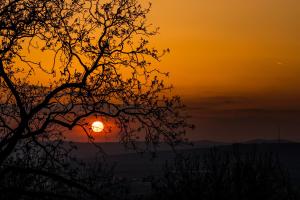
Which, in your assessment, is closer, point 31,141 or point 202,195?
point 31,141

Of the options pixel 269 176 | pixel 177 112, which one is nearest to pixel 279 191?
pixel 269 176

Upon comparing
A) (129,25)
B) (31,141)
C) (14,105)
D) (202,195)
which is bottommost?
(202,195)

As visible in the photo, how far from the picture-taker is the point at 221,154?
1363 inches

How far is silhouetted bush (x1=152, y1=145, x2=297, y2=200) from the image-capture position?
1166 inches

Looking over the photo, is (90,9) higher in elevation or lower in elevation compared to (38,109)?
higher

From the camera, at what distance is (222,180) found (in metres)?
30.9

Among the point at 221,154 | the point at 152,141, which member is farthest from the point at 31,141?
the point at 221,154

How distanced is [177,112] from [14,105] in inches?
170

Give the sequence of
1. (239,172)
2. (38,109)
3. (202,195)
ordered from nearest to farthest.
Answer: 1. (38,109)
2. (202,195)
3. (239,172)

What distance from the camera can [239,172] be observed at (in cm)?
3173

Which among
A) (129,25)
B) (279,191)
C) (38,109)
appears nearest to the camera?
(38,109)

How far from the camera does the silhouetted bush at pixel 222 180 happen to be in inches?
1166

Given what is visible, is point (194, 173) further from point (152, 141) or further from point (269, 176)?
point (152, 141)

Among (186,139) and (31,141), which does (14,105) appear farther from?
(186,139)
